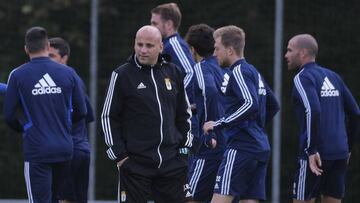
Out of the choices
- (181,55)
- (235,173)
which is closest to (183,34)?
(181,55)

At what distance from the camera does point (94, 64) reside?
14055 mm

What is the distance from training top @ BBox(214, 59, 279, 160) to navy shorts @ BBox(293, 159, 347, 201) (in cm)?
44

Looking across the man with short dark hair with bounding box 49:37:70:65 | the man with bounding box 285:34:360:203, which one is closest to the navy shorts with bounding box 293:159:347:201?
the man with bounding box 285:34:360:203

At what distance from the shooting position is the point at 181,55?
34.9 ft

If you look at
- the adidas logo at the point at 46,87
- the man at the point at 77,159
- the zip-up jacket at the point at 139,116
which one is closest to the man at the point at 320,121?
the zip-up jacket at the point at 139,116

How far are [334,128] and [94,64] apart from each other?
4.64 meters

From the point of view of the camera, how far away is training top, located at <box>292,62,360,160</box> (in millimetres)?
9867

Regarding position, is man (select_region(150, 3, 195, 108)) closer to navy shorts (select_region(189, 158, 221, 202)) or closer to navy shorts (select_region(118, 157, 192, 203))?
navy shorts (select_region(189, 158, 221, 202))

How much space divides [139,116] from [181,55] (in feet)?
7.37

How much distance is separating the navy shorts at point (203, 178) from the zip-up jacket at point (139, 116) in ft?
5.47

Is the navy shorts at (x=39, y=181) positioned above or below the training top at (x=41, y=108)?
below

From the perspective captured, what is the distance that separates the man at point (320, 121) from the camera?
32.6ft

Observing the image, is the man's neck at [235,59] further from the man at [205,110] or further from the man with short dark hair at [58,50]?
the man with short dark hair at [58,50]

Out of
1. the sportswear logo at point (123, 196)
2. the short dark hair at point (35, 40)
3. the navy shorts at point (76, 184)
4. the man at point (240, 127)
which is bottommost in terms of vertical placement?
the navy shorts at point (76, 184)
